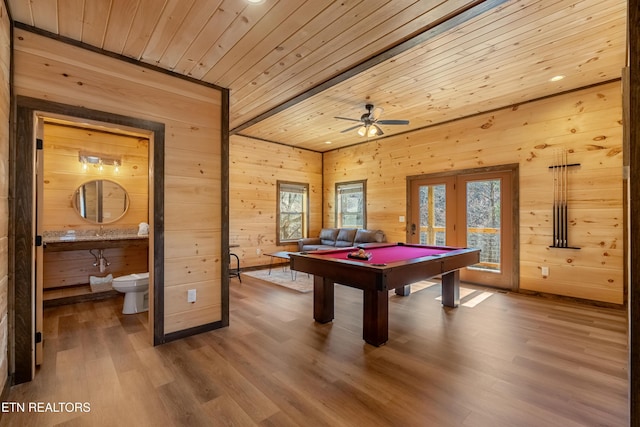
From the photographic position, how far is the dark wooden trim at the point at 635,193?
0.89 m

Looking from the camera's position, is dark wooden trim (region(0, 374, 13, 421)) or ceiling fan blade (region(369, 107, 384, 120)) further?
ceiling fan blade (region(369, 107, 384, 120))

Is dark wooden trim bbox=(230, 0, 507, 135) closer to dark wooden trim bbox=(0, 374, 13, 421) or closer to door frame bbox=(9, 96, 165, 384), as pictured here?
door frame bbox=(9, 96, 165, 384)

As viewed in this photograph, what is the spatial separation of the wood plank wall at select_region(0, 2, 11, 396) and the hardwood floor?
40 centimetres

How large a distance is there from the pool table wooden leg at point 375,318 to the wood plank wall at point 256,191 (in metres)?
4.10

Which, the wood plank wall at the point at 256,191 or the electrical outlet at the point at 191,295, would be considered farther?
the wood plank wall at the point at 256,191

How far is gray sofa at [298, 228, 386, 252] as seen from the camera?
20.8 ft

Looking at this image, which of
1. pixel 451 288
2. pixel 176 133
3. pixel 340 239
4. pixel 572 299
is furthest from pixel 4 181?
pixel 572 299

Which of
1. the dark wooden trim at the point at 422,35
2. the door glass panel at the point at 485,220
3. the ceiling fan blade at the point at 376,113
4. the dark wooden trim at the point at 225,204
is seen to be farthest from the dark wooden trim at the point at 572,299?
the dark wooden trim at the point at 225,204

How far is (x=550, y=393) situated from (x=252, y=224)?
219 inches

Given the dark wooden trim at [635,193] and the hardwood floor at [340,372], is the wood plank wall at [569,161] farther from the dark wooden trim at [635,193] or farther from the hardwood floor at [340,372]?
the dark wooden trim at [635,193]

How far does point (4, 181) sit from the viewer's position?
6.68ft

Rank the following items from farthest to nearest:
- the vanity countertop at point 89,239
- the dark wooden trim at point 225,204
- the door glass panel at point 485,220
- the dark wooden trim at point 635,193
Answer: the door glass panel at point 485,220
the vanity countertop at point 89,239
the dark wooden trim at point 225,204
the dark wooden trim at point 635,193

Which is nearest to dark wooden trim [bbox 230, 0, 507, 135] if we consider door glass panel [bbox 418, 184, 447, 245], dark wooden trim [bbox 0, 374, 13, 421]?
door glass panel [bbox 418, 184, 447, 245]

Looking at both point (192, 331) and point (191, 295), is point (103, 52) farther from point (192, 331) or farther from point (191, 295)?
point (192, 331)
